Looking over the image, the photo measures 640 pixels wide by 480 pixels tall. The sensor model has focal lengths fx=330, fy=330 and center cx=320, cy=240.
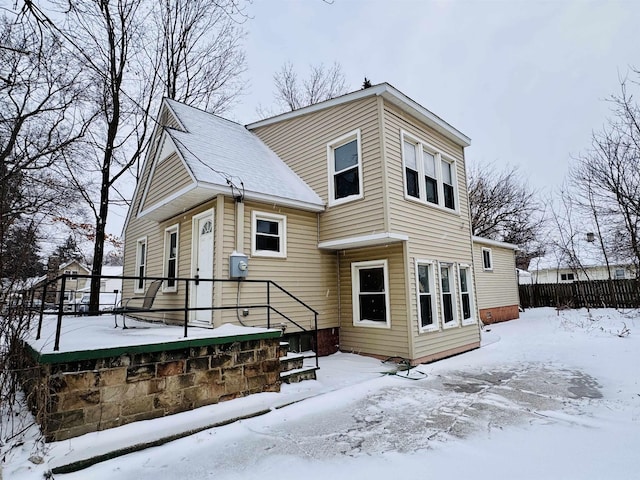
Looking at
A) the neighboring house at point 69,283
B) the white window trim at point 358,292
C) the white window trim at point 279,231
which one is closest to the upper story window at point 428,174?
the white window trim at point 358,292

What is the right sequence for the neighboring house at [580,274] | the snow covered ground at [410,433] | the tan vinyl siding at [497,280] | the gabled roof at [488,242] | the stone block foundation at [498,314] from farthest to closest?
the neighboring house at [580,274] < the stone block foundation at [498,314] < the tan vinyl siding at [497,280] < the gabled roof at [488,242] < the snow covered ground at [410,433]

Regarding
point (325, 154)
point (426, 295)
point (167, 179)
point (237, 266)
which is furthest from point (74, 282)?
point (426, 295)

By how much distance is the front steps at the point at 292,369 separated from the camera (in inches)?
217

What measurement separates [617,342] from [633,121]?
9.43 m

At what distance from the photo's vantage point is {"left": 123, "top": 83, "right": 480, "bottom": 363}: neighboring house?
6906 millimetres

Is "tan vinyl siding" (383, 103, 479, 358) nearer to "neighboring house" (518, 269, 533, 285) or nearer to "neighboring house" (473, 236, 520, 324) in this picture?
"neighboring house" (473, 236, 520, 324)

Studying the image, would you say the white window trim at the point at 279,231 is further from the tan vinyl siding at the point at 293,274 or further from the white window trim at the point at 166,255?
the white window trim at the point at 166,255

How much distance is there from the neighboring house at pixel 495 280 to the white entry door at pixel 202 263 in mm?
10080

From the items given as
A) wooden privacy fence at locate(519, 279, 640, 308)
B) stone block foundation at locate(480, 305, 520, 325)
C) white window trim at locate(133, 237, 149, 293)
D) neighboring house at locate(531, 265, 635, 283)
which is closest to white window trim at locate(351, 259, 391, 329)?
white window trim at locate(133, 237, 149, 293)

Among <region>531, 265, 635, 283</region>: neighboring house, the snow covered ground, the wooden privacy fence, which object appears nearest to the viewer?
the snow covered ground

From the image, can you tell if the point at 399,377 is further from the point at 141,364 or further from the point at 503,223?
the point at 503,223

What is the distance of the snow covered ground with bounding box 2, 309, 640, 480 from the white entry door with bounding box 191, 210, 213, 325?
2567 mm

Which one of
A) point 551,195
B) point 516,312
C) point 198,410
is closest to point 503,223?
point 551,195

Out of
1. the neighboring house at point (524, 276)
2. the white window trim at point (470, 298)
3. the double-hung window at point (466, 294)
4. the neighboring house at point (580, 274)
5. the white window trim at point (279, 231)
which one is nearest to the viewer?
the white window trim at point (279, 231)
